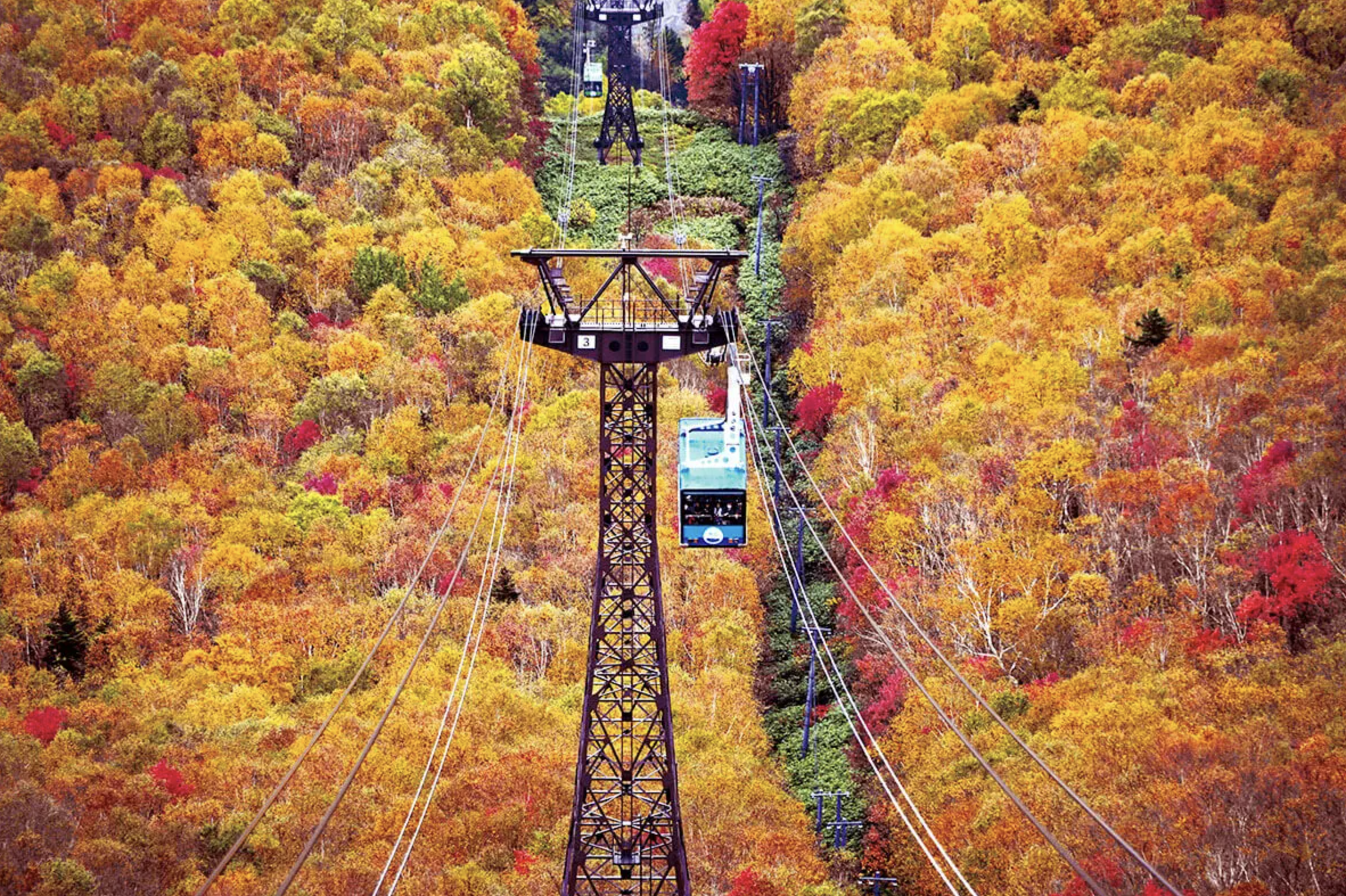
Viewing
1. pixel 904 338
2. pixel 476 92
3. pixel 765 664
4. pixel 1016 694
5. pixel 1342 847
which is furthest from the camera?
pixel 476 92

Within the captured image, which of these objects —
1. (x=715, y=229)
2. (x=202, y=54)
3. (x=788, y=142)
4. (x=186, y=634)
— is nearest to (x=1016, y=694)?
(x=186, y=634)

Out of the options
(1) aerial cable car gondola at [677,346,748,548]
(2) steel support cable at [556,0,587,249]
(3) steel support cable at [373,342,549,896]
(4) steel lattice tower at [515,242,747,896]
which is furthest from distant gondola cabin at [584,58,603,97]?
(4) steel lattice tower at [515,242,747,896]

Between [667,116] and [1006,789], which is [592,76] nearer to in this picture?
[667,116]

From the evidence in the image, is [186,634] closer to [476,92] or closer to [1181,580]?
[1181,580]

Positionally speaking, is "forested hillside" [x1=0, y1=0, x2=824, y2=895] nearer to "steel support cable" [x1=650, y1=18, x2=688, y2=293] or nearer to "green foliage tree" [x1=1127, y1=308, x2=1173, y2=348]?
"steel support cable" [x1=650, y1=18, x2=688, y2=293]

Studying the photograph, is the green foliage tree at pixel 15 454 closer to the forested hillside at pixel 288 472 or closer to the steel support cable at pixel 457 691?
the forested hillside at pixel 288 472

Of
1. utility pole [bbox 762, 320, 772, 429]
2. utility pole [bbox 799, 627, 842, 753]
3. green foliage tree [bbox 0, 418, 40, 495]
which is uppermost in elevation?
utility pole [bbox 762, 320, 772, 429]

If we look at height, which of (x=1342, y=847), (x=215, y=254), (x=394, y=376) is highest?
(x=215, y=254)
